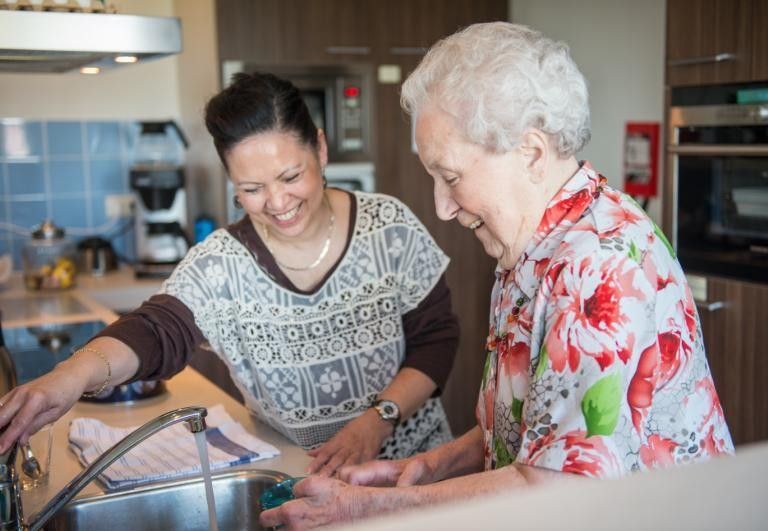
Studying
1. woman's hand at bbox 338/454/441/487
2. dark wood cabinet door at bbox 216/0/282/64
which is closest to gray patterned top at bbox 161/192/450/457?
woman's hand at bbox 338/454/441/487

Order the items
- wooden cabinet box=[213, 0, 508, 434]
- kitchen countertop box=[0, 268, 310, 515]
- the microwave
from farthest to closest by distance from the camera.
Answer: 1. the microwave
2. wooden cabinet box=[213, 0, 508, 434]
3. kitchen countertop box=[0, 268, 310, 515]

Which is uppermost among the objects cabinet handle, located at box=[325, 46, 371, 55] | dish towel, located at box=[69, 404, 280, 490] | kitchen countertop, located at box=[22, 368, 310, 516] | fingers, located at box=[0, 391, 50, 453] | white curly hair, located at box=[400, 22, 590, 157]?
cabinet handle, located at box=[325, 46, 371, 55]

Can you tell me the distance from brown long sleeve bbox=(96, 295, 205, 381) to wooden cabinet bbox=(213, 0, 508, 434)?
1566 mm

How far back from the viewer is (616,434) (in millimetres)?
1030

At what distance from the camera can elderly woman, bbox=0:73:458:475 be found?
1764 millimetres

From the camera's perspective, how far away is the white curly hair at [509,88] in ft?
3.70

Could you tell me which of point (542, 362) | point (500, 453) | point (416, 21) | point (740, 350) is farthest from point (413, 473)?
point (416, 21)

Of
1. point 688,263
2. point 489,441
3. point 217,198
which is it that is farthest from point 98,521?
point 217,198

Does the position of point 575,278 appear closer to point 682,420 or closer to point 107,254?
point 682,420

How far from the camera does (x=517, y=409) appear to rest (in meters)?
1.21

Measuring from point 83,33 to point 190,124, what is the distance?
2.16 meters

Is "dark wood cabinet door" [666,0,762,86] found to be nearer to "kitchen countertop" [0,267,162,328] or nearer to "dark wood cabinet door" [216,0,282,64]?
"dark wood cabinet door" [216,0,282,64]

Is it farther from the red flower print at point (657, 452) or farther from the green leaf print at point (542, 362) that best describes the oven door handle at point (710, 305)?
the green leaf print at point (542, 362)

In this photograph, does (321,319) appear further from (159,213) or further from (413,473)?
(159,213)
